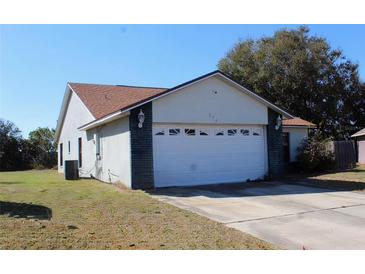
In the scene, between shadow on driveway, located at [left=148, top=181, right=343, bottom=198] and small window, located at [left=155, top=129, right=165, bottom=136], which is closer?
shadow on driveway, located at [left=148, top=181, right=343, bottom=198]

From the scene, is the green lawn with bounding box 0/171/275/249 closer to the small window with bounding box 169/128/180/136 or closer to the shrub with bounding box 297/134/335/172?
the small window with bounding box 169/128/180/136

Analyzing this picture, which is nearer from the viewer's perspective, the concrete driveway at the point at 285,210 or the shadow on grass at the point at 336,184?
the concrete driveway at the point at 285,210

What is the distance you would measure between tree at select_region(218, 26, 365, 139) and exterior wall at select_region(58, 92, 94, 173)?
1614 cm

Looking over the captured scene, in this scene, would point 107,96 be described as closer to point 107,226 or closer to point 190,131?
point 190,131

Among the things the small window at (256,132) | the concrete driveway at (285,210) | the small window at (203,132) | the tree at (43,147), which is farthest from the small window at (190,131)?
the tree at (43,147)

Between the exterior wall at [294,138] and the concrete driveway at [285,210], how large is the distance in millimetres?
7010

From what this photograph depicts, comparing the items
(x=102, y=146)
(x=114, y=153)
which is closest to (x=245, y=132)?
(x=114, y=153)

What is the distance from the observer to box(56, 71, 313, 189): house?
1468 centimetres

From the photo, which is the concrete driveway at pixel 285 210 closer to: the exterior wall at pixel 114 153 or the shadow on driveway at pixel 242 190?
the shadow on driveway at pixel 242 190

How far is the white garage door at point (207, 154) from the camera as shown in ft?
50.4

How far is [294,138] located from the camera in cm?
2241

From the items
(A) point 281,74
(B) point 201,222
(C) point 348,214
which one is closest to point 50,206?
(B) point 201,222

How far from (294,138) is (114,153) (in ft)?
33.6

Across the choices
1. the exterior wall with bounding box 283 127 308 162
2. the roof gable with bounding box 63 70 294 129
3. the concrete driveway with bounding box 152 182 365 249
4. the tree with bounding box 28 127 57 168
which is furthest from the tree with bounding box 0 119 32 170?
the concrete driveway with bounding box 152 182 365 249
